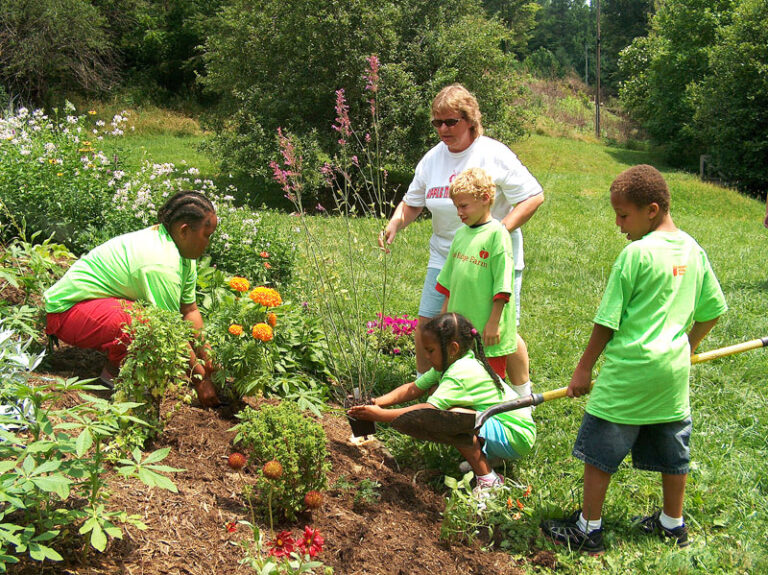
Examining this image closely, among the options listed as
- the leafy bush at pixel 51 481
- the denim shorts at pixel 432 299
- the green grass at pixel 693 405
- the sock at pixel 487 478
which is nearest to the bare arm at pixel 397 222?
the denim shorts at pixel 432 299

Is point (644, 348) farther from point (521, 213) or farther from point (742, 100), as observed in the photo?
point (742, 100)

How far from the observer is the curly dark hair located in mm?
2787

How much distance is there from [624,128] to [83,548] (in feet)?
128

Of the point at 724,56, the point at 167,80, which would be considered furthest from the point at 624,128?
the point at 167,80

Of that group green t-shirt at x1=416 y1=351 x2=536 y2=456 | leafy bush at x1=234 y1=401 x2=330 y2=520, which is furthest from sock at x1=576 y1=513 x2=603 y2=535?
leafy bush at x1=234 y1=401 x2=330 y2=520

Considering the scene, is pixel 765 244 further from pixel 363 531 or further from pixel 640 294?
pixel 363 531

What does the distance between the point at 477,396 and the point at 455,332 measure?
334mm

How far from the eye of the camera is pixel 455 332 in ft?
10.8

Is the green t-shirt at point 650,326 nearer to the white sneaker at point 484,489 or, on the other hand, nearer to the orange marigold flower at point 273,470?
the white sneaker at point 484,489

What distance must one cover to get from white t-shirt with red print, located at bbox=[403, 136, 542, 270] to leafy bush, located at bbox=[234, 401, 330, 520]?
5.22 ft

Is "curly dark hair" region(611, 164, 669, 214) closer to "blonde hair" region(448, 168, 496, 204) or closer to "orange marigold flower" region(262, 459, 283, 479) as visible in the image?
"blonde hair" region(448, 168, 496, 204)

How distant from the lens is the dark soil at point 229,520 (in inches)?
94.6

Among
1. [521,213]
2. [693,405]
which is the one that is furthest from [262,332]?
[693,405]

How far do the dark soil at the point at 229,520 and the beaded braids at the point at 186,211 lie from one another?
3.23 ft
